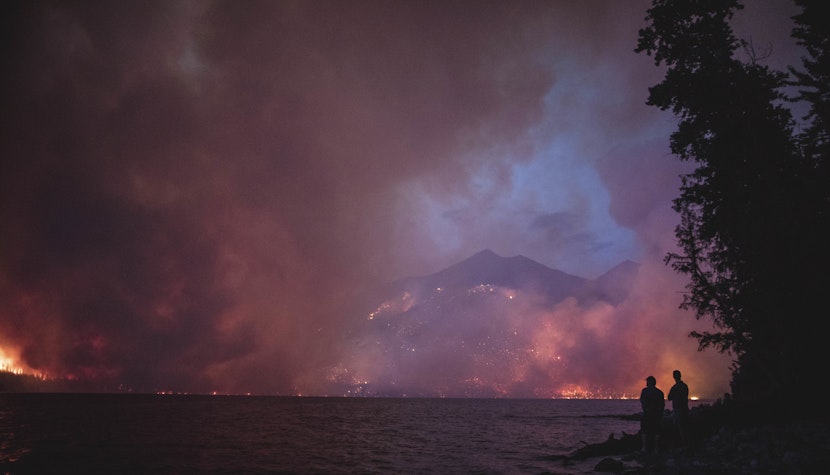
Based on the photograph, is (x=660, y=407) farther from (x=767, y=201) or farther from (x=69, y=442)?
(x=69, y=442)

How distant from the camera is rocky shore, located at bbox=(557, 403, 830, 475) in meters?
12.7

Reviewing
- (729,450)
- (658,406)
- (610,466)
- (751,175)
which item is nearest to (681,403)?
(658,406)

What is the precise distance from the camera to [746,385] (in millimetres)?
38938

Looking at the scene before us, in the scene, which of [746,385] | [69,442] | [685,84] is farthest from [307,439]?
[746,385]

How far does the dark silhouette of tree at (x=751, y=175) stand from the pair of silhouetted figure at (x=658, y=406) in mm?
4188

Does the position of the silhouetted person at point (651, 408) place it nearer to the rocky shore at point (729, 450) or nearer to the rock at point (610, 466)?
the rocky shore at point (729, 450)

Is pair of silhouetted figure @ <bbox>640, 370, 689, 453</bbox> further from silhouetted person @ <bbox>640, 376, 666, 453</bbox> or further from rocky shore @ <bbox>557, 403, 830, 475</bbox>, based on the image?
rocky shore @ <bbox>557, 403, 830, 475</bbox>

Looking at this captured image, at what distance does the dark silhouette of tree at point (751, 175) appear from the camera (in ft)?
53.2

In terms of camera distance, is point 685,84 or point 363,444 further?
point 363,444

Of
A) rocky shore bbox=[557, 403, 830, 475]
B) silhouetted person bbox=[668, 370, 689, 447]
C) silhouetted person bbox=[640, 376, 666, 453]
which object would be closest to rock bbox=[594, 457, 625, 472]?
rocky shore bbox=[557, 403, 830, 475]

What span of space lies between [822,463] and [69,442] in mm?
48633

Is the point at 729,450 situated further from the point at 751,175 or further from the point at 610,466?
the point at 751,175

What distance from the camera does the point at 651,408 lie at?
59.2 feet

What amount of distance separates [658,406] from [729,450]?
8.80 ft
